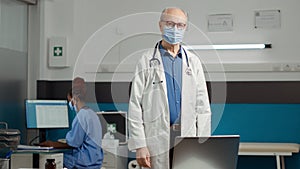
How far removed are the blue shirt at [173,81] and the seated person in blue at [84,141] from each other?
4.25 ft

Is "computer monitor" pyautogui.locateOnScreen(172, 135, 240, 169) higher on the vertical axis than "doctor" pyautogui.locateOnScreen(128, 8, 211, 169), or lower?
lower

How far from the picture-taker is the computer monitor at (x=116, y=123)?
498cm

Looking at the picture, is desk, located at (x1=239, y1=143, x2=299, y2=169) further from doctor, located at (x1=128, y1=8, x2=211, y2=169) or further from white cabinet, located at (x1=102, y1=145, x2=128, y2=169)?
doctor, located at (x1=128, y1=8, x2=211, y2=169)

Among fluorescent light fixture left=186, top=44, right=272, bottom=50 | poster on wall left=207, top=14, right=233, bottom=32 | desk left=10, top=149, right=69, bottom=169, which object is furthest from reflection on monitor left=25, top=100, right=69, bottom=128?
poster on wall left=207, top=14, right=233, bottom=32

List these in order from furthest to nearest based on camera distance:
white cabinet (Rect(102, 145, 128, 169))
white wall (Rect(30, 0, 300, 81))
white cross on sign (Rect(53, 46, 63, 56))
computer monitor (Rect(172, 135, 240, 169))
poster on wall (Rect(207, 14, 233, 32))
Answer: white cross on sign (Rect(53, 46, 63, 56)) < poster on wall (Rect(207, 14, 233, 32)) < white wall (Rect(30, 0, 300, 81)) < white cabinet (Rect(102, 145, 128, 169)) < computer monitor (Rect(172, 135, 240, 169))

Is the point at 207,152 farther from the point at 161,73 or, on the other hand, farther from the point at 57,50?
the point at 57,50

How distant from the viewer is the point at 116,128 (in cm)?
501

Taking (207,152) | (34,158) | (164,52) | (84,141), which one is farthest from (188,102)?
(34,158)

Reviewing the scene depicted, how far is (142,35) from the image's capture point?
5.20m

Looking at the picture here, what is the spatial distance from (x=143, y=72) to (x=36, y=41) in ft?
9.21

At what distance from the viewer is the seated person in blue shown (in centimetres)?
395

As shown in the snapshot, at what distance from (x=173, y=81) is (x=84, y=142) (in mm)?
1452

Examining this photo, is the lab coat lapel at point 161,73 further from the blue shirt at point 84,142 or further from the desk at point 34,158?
the desk at point 34,158

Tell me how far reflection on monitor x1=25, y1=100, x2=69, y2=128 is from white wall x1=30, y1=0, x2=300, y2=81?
0.43 metres
